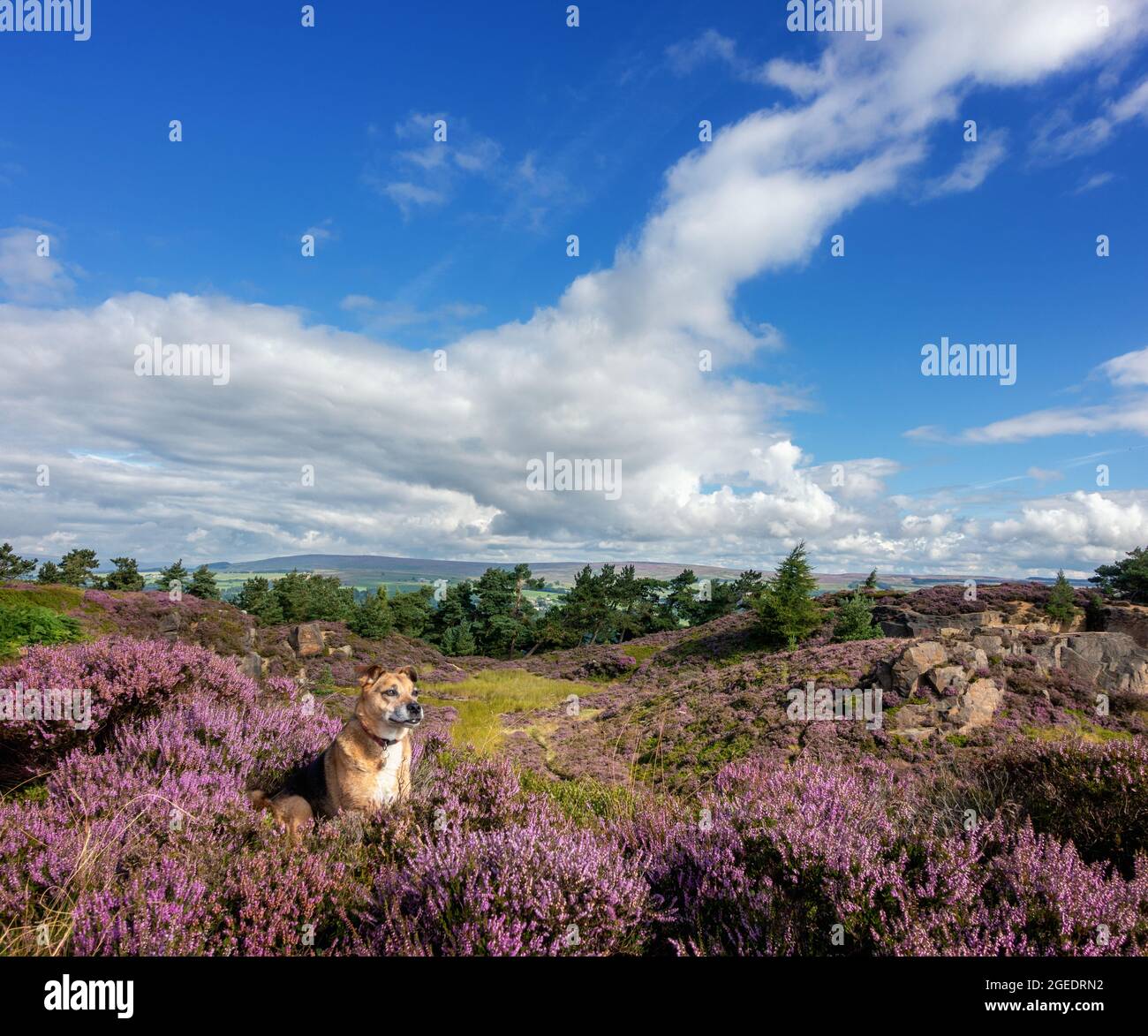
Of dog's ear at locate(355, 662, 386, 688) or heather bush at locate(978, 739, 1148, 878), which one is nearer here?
heather bush at locate(978, 739, 1148, 878)

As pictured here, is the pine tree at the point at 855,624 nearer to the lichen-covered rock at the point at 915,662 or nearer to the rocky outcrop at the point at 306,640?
the lichen-covered rock at the point at 915,662

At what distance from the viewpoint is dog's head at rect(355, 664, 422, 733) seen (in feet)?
14.7

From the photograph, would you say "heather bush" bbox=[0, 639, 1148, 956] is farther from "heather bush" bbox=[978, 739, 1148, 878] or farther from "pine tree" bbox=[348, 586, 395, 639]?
"pine tree" bbox=[348, 586, 395, 639]

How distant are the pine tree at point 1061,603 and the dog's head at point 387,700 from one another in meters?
33.7

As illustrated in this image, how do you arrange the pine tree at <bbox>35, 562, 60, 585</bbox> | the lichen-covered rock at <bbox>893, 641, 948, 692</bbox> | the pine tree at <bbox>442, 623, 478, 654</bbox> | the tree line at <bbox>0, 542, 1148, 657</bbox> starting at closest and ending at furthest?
the lichen-covered rock at <bbox>893, 641, 948, 692</bbox>
the tree line at <bbox>0, 542, 1148, 657</bbox>
the pine tree at <bbox>442, 623, 478, 654</bbox>
the pine tree at <bbox>35, 562, 60, 585</bbox>

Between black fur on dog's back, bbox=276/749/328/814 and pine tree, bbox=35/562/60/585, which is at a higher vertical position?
A: pine tree, bbox=35/562/60/585

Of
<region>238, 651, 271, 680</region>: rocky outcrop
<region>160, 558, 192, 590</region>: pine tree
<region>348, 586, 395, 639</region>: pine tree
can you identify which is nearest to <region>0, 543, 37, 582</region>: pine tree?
<region>160, 558, 192, 590</region>: pine tree

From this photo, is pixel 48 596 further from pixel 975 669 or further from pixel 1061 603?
pixel 1061 603

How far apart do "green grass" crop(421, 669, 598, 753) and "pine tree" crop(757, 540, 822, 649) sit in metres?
9.82

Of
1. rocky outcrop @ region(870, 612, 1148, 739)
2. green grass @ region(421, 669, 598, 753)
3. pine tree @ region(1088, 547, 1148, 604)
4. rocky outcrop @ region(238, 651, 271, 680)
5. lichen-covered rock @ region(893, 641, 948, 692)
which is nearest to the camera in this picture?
rocky outcrop @ region(870, 612, 1148, 739)

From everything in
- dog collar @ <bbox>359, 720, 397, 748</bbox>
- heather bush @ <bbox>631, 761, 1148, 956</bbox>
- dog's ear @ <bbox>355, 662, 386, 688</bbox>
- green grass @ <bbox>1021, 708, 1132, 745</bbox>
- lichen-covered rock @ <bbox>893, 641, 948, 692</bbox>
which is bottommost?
green grass @ <bbox>1021, 708, 1132, 745</bbox>

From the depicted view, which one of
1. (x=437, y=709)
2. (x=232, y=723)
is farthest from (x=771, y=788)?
(x=437, y=709)

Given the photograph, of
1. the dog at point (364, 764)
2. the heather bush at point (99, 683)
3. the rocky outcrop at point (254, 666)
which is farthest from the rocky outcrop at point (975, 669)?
the rocky outcrop at point (254, 666)

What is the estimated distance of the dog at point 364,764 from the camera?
176 inches
